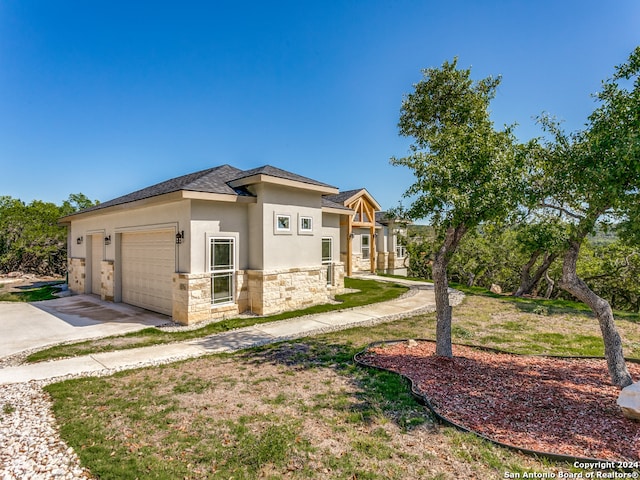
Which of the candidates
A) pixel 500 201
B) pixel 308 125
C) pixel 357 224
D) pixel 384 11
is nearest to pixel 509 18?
pixel 384 11

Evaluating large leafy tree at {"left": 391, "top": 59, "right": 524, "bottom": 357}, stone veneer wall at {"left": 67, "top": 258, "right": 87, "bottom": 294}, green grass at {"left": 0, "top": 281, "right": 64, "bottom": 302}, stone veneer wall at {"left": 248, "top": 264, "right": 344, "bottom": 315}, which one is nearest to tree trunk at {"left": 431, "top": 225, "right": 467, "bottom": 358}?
large leafy tree at {"left": 391, "top": 59, "right": 524, "bottom": 357}

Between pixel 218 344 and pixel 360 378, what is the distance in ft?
13.0

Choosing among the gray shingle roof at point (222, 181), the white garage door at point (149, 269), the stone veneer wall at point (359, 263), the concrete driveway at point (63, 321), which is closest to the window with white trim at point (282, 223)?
the gray shingle roof at point (222, 181)

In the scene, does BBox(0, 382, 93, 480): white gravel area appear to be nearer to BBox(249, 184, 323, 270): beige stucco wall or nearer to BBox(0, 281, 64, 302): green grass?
BBox(249, 184, 323, 270): beige stucco wall

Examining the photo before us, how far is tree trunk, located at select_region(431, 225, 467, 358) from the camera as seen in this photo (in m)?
6.16

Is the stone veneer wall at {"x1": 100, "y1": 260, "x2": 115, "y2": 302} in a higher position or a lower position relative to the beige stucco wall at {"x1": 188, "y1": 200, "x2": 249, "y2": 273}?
lower

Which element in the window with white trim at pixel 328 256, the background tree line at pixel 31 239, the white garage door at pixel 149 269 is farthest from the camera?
the background tree line at pixel 31 239

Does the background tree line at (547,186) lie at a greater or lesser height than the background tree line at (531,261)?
greater

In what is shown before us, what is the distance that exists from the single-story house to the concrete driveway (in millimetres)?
718

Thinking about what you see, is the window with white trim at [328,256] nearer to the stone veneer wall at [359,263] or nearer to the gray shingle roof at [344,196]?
the gray shingle roof at [344,196]

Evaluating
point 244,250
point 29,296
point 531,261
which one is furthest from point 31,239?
point 531,261

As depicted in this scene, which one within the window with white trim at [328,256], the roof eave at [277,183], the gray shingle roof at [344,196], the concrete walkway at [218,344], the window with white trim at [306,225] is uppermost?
the gray shingle roof at [344,196]

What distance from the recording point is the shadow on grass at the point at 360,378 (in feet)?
13.8

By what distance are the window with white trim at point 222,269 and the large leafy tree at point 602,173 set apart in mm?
8409
